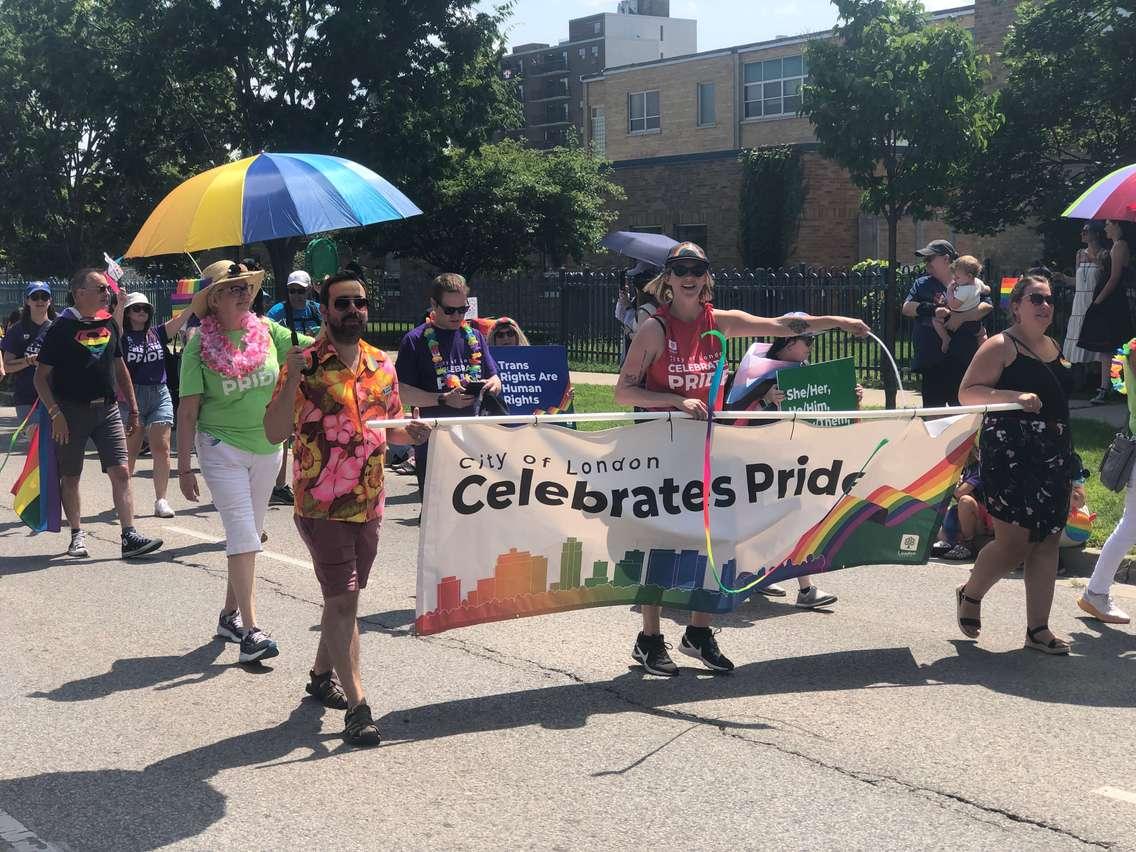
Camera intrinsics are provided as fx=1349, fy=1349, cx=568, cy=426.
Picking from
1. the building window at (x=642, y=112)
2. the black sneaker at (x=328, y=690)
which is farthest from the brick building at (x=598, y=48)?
the black sneaker at (x=328, y=690)

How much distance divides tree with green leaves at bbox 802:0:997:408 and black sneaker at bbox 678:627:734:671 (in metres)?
10.9

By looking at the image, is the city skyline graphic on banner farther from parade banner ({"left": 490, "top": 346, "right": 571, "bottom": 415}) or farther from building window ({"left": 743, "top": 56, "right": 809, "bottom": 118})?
building window ({"left": 743, "top": 56, "right": 809, "bottom": 118})

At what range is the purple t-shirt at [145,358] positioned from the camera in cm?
1130

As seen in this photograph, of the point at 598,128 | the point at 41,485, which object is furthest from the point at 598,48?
the point at 41,485

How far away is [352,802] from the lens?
15.4 ft

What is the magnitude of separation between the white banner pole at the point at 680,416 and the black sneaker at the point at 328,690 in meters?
1.20

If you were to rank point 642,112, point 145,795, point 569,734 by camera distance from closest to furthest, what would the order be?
point 145,795
point 569,734
point 642,112

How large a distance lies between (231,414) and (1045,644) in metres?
4.08

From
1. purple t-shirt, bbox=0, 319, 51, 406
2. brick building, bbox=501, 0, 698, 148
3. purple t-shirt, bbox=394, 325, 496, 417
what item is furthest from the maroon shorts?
brick building, bbox=501, 0, 698, 148

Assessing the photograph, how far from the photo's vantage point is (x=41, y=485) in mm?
9227

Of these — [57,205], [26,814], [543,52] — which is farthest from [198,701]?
[543,52]

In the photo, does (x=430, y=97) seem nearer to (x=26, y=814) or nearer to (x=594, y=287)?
(x=594, y=287)

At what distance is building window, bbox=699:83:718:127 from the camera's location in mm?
50656

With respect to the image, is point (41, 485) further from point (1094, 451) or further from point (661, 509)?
point (1094, 451)
